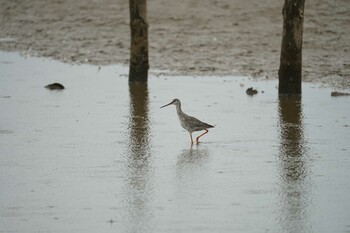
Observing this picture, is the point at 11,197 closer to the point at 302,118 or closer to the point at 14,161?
the point at 14,161

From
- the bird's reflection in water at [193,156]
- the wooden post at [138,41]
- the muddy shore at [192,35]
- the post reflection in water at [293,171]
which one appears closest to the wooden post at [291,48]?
the post reflection in water at [293,171]

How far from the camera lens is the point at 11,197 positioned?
8945 millimetres

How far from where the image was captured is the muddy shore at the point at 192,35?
65.7ft

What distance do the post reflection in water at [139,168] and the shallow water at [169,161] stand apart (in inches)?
0.6

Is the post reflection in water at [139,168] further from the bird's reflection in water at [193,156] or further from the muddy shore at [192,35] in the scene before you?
the muddy shore at [192,35]

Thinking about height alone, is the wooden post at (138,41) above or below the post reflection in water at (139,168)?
above

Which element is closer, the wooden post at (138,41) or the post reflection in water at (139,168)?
the post reflection in water at (139,168)

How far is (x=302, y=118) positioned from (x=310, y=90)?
2968 millimetres

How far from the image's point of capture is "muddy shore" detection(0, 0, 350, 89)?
20016 millimetres

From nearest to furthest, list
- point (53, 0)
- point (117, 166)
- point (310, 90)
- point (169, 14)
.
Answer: point (117, 166) < point (310, 90) < point (169, 14) < point (53, 0)

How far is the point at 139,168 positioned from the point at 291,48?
242 inches

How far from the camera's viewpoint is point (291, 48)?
15328 mm

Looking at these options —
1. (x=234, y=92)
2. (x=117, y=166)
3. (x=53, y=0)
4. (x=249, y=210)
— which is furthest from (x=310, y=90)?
(x=53, y=0)

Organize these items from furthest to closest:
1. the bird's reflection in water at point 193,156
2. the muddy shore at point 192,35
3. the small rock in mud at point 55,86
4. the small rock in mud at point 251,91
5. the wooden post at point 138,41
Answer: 1. the muddy shore at point 192,35
2. the small rock in mud at point 55,86
3. the wooden post at point 138,41
4. the small rock in mud at point 251,91
5. the bird's reflection in water at point 193,156
